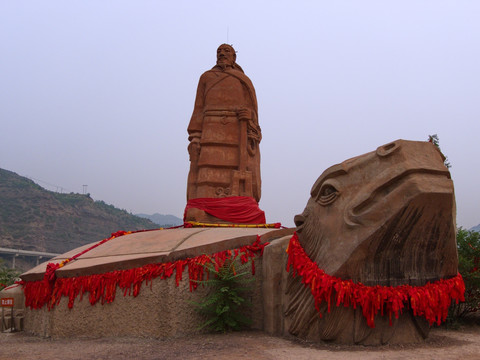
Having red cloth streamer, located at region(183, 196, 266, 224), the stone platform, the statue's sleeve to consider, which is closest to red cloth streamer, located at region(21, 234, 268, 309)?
the stone platform

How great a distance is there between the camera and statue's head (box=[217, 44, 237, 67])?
929cm

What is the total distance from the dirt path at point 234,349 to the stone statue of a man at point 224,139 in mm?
3857

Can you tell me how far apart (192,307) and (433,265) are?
97.4 inches

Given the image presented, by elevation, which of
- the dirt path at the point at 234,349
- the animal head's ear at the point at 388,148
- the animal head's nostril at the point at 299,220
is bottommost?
the dirt path at the point at 234,349

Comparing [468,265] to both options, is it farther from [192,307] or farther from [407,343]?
[192,307]

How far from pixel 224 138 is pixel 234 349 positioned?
4.98 meters

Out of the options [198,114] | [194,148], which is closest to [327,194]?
[194,148]

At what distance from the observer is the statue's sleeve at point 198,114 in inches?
354

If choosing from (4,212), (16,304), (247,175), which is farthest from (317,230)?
(4,212)

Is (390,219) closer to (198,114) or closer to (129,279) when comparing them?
(129,279)

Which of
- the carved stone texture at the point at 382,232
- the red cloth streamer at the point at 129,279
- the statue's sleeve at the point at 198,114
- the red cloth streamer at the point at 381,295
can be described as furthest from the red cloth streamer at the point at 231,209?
the red cloth streamer at the point at 381,295

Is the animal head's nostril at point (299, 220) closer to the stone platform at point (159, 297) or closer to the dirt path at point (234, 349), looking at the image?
the stone platform at point (159, 297)

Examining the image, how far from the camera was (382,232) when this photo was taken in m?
4.05

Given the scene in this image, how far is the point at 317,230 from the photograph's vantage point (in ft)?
14.9
